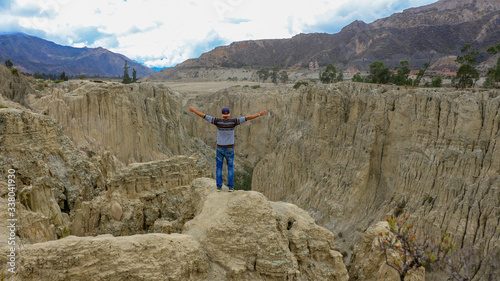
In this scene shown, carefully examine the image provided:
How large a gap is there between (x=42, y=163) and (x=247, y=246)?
1468cm

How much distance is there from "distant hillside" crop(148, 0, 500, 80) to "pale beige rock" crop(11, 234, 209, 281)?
401 ft

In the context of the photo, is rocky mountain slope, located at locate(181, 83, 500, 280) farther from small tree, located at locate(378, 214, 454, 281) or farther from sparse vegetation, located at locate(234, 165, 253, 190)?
small tree, located at locate(378, 214, 454, 281)

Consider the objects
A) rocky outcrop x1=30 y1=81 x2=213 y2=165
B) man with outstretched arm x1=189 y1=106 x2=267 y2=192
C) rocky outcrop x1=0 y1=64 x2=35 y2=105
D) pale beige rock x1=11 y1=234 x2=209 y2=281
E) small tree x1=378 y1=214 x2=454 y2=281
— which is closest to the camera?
pale beige rock x1=11 y1=234 x2=209 y2=281

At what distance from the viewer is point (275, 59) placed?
178 metres

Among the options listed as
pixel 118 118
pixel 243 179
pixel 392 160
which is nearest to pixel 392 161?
pixel 392 160

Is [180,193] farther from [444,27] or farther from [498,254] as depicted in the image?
[444,27]

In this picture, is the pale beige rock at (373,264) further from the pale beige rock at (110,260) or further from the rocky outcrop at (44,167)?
the rocky outcrop at (44,167)

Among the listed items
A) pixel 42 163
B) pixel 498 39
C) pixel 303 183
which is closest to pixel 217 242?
pixel 42 163

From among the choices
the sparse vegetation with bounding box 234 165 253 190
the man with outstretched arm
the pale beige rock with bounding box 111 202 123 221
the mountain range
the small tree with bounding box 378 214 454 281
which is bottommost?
the sparse vegetation with bounding box 234 165 253 190

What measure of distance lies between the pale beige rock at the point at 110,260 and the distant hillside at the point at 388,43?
122 meters

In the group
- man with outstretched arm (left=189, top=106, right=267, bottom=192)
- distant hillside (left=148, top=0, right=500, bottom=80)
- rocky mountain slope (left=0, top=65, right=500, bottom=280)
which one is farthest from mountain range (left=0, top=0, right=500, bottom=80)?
man with outstretched arm (left=189, top=106, right=267, bottom=192)

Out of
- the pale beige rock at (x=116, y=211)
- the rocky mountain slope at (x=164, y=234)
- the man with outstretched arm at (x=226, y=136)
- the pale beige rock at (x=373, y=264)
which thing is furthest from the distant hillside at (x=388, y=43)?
the man with outstretched arm at (x=226, y=136)

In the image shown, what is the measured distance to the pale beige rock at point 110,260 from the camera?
20.1 feet

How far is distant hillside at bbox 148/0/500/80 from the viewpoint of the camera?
124812 mm
